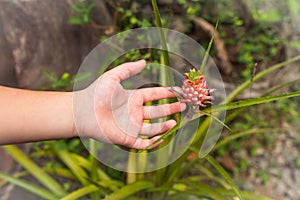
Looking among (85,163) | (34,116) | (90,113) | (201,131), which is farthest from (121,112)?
(85,163)

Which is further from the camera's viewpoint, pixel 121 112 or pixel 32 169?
pixel 32 169

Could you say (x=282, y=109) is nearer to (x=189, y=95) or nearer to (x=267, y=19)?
(x=267, y=19)

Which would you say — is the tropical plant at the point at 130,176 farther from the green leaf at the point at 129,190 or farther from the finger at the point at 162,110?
the finger at the point at 162,110

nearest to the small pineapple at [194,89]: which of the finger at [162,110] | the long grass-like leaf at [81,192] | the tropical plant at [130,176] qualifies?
the finger at [162,110]

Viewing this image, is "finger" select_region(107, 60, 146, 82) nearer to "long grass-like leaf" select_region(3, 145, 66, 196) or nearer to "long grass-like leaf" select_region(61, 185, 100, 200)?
"long grass-like leaf" select_region(61, 185, 100, 200)

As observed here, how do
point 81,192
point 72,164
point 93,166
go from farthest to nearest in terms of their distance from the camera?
point 72,164 → point 93,166 → point 81,192

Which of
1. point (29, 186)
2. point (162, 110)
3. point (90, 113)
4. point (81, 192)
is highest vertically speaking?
point (162, 110)

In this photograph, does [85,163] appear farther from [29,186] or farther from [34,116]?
[34,116]
